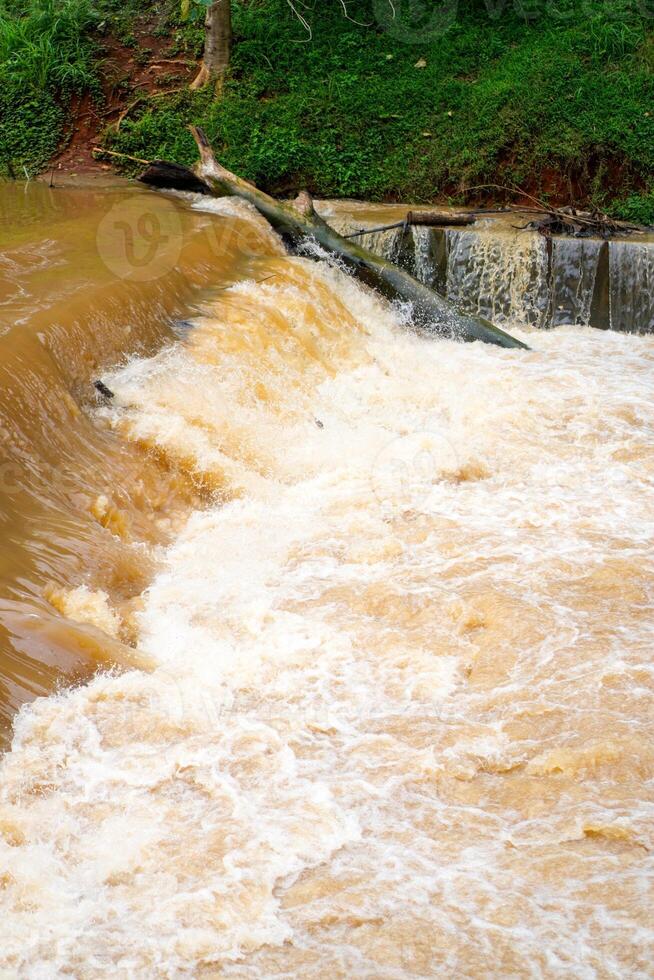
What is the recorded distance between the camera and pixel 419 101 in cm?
1098

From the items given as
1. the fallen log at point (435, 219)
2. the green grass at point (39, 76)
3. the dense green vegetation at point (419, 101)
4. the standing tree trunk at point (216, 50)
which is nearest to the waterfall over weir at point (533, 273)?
the fallen log at point (435, 219)

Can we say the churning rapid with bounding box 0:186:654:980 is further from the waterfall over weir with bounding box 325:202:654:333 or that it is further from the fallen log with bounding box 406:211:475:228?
the fallen log with bounding box 406:211:475:228

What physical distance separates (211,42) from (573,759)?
10.7m

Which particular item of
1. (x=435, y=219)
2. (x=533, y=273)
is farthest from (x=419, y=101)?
(x=533, y=273)

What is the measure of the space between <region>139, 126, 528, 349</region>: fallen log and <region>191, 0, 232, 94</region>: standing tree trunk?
367cm

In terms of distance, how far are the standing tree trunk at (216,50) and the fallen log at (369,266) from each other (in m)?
3.67

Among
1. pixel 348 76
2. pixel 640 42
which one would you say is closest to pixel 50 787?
pixel 348 76

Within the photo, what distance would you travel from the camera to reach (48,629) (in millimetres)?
3494

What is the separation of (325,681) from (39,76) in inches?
412

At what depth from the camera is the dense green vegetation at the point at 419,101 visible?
1012cm

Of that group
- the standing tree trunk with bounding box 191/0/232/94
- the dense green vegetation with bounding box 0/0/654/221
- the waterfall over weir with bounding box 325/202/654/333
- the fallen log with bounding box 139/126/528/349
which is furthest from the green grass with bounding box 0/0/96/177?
the waterfall over weir with bounding box 325/202/654/333

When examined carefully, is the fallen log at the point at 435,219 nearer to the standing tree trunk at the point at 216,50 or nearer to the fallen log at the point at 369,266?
the fallen log at the point at 369,266

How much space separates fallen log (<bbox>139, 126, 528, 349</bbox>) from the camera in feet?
25.2

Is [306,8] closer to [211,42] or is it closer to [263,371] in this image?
[211,42]
